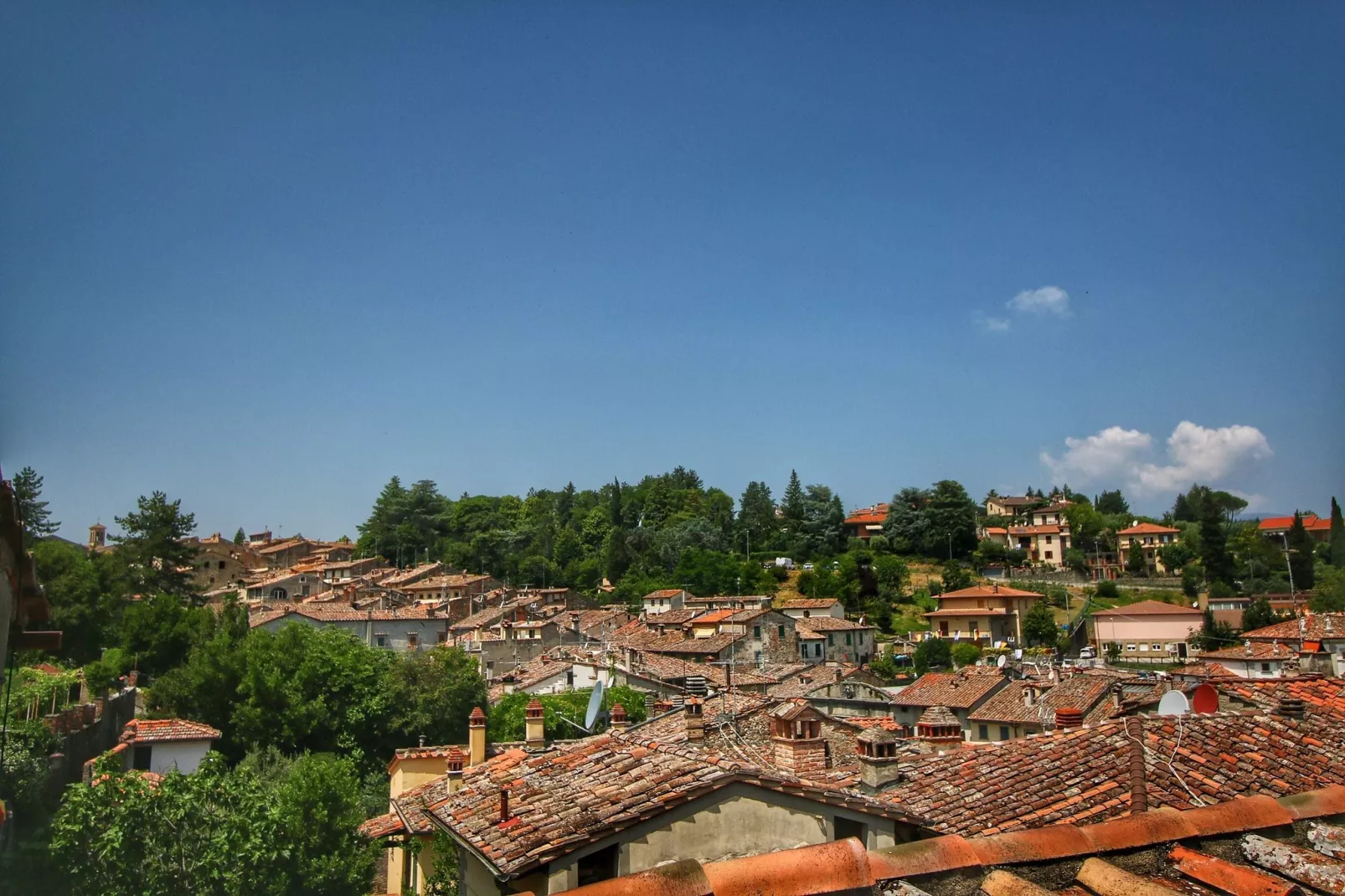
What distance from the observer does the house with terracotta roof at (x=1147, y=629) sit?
5488 centimetres

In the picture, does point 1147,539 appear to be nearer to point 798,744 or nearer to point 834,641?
point 834,641

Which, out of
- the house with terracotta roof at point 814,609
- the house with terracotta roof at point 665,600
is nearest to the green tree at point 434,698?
the house with terracotta roof at point 814,609

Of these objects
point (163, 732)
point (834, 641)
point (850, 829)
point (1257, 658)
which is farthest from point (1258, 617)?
point (850, 829)

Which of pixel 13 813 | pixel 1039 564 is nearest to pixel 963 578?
pixel 1039 564

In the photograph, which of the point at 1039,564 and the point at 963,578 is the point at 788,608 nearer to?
the point at 963,578

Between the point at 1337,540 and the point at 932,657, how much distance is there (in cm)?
4071

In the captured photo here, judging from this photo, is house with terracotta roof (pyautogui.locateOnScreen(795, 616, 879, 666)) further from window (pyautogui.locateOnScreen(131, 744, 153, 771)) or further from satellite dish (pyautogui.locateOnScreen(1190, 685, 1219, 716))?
satellite dish (pyautogui.locateOnScreen(1190, 685, 1219, 716))

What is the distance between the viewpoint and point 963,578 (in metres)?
69.6

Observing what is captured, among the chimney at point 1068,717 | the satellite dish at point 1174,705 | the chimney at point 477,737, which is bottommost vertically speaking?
the chimney at point 477,737

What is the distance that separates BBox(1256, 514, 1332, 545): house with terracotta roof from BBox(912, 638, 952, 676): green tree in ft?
133

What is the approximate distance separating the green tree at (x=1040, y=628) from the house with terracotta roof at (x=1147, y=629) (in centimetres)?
267

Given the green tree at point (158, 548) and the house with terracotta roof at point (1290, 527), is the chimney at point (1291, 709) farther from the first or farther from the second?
the house with terracotta roof at point (1290, 527)

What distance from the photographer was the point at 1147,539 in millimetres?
81625

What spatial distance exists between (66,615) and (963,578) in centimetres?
5459
